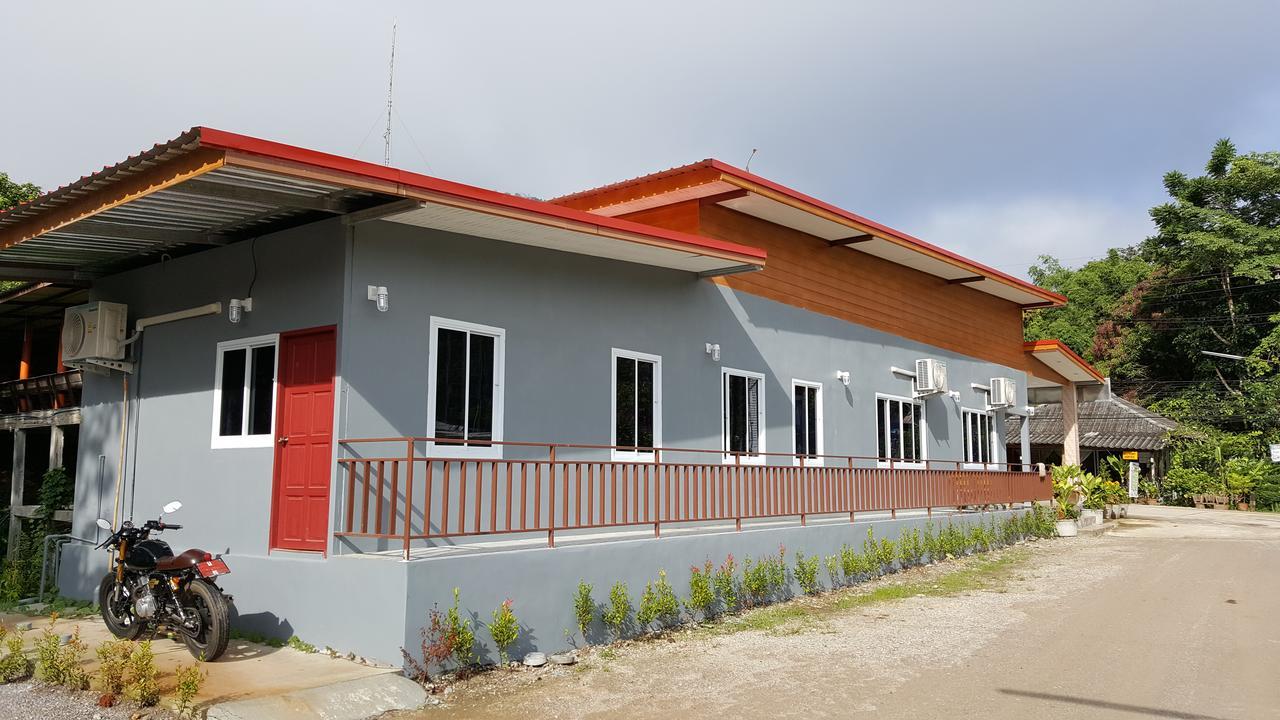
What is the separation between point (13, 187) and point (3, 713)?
15.1m

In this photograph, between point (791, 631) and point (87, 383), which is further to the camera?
point (87, 383)

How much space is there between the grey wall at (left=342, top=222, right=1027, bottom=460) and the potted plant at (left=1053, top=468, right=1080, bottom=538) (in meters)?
6.50

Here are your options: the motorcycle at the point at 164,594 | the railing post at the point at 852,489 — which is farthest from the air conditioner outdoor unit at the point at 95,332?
the railing post at the point at 852,489

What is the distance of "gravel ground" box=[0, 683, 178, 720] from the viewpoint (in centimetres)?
588

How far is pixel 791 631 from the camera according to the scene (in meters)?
9.22

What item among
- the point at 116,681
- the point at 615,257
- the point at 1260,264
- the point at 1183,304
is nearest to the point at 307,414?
the point at 116,681

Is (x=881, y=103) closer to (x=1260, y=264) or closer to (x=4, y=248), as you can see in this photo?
(x=4, y=248)

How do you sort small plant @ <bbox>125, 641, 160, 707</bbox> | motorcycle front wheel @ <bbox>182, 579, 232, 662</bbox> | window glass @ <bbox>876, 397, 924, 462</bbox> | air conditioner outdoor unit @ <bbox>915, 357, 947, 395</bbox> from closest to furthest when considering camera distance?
small plant @ <bbox>125, 641, 160, 707</bbox> → motorcycle front wheel @ <bbox>182, 579, 232, 662</bbox> → window glass @ <bbox>876, 397, 924, 462</bbox> → air conditioner outdoor unit @ <bbox>915, 357, 947, 395</bbox>

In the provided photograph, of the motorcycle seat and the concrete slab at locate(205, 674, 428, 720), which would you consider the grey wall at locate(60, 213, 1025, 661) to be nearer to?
the concrete slab at locate(205, 674, 428, 720)

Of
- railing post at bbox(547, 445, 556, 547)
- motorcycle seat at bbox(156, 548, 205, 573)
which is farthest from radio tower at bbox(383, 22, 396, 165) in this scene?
motorcycle seat at bbox(156, 548, 205, 573)

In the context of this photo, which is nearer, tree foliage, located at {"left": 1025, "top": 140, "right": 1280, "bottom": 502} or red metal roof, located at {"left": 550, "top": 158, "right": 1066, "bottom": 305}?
red metal roof, located at {"left": 550, "top": 158, "right": 1066, "bottom": 305}

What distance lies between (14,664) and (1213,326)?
1624 inches

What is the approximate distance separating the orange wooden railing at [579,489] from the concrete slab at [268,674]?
0.95m

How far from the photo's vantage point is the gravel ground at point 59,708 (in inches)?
231
